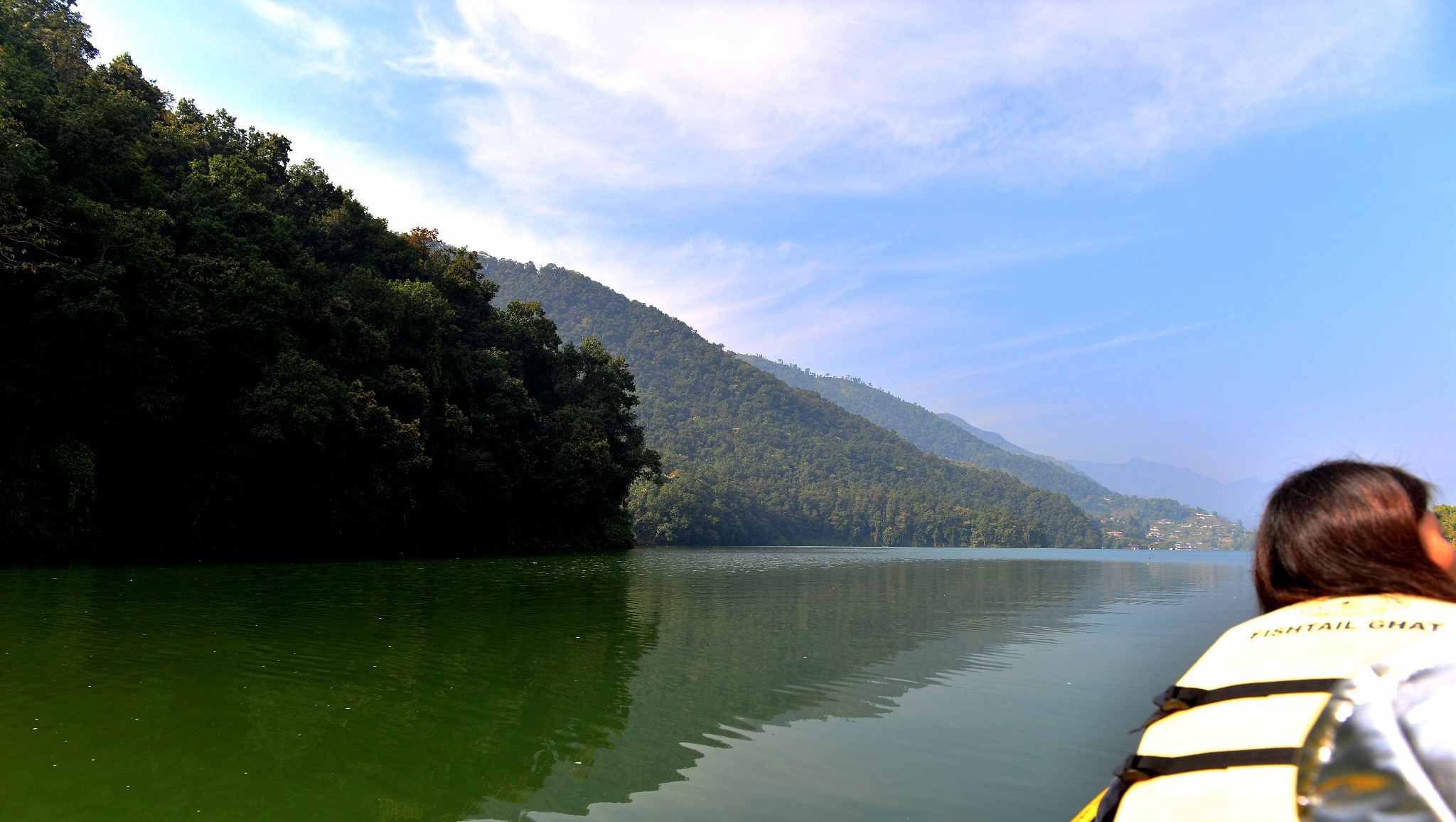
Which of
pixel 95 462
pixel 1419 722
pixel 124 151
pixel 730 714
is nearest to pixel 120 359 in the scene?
pixel 95 462

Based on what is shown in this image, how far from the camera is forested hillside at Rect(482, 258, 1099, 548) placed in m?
107

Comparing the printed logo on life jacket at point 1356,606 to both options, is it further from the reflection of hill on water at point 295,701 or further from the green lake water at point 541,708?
the reflection of hill on water at point 295,701

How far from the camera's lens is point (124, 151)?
2875cm

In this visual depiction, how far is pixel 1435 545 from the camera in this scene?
1.73m

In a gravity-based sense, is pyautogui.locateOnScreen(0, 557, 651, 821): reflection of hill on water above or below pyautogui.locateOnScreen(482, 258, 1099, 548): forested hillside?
below

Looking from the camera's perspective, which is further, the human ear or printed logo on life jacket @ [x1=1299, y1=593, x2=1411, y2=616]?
the human ear

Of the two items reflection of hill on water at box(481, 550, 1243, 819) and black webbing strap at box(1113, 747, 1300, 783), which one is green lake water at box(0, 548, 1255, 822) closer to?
reflection of hill on water at box(481, 550, 1243, 819)

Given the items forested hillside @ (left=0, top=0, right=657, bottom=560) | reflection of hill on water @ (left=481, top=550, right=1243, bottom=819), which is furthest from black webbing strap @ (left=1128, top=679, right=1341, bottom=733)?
forested hillside @ (left=0, top=0, right=657, bottom=560)

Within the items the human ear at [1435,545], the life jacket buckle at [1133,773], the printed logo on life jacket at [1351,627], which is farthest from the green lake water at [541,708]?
the printed logo on life jacket at [1351,627]

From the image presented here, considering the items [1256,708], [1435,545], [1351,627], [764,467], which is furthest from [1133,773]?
[764,467]

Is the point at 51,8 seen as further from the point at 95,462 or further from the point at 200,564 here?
the point at 200,564

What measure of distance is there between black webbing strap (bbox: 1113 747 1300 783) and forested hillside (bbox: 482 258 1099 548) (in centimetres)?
8890

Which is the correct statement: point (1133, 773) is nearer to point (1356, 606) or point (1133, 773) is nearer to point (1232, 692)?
point (1232, 692)

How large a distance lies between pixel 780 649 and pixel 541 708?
15.9ft
